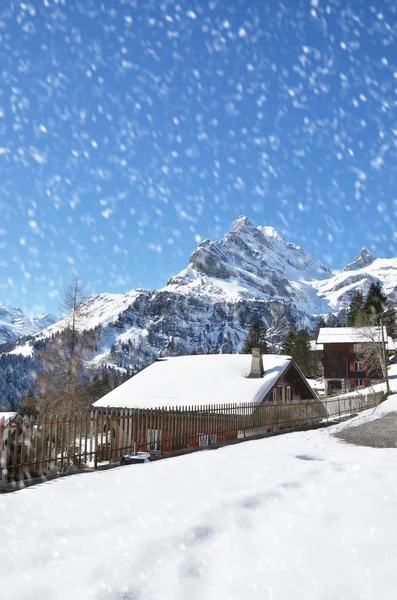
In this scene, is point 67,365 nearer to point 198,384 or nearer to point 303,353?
point 198,384

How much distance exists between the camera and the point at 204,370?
35469mm

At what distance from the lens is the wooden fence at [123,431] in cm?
1059

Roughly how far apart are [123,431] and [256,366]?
66.5 ft

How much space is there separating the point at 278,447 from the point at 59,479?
22.7 feet

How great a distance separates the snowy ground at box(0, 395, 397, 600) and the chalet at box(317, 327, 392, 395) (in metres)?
63.8

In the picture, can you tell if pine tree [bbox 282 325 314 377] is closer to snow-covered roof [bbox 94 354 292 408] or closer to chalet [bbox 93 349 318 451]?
chalet [bbox 93 349 318 451]

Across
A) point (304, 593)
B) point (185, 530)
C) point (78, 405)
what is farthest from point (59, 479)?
point (78, 405)

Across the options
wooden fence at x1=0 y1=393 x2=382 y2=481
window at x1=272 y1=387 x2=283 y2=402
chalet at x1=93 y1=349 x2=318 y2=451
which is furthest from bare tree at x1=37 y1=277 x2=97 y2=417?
window at x1=272 y1=387 x2=283 y2=402

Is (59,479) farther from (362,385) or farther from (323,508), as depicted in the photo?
(362,385)

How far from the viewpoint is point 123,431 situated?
1426cm

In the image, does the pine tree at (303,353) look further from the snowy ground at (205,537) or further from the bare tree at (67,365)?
the snowy ground at (205,537)

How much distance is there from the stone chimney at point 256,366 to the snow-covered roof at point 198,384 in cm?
40

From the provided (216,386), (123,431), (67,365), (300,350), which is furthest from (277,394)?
(300,350)

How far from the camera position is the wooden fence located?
10.6 m
